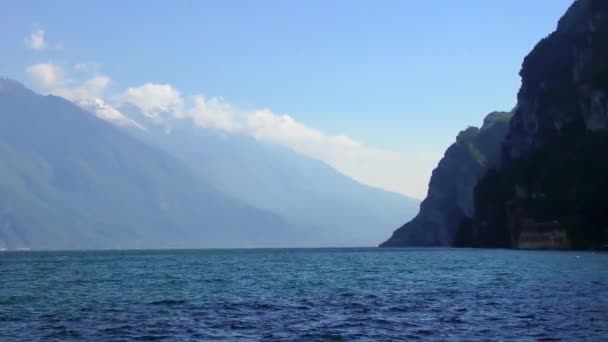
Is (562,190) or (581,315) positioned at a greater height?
(562,190)

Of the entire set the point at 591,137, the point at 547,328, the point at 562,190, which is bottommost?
the point at 547,328

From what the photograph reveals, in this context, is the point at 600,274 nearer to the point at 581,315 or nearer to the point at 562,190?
the point at 581,315

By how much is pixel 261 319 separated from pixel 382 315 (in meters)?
7.45

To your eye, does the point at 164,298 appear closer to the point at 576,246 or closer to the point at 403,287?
the point at 403,287

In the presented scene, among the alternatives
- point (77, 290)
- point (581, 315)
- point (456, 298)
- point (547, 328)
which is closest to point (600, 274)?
point (456, 298)

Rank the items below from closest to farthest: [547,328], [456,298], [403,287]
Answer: [547,328], [456,298], [403,287]

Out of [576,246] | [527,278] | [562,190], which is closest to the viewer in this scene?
[527,278]

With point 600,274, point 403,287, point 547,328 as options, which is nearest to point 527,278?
point 600,274

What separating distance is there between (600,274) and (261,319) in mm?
47638

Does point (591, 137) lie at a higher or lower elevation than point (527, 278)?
higher

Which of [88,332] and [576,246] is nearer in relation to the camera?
[88,332]

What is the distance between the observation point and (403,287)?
7600cm

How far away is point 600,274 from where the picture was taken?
281ft

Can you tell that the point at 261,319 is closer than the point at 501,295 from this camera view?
Yes
